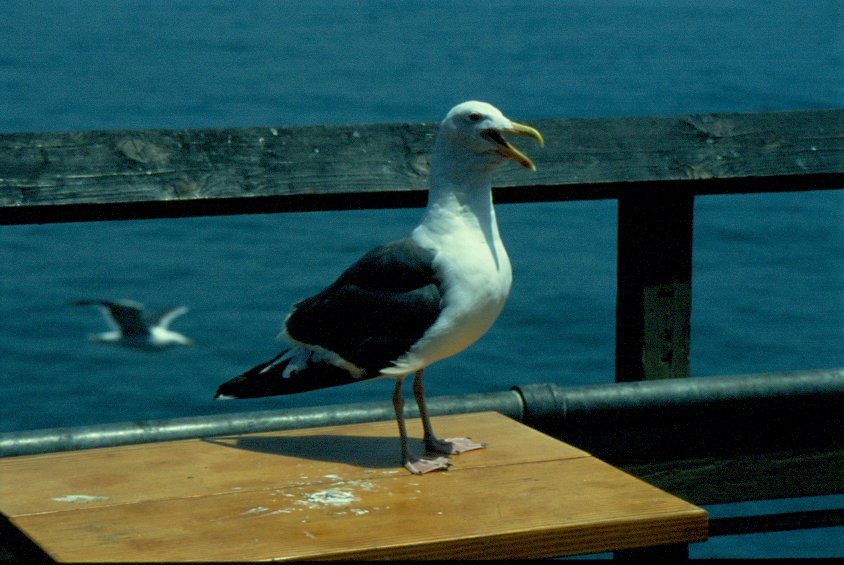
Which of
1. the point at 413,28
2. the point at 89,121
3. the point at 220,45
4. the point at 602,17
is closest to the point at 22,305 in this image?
the point at 89,121

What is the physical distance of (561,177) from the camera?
3381mm

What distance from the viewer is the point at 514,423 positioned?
10.5ft

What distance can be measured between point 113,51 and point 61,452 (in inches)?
1231

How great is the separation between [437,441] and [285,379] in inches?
12.7

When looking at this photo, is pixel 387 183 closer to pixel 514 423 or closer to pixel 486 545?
pixel 514 423

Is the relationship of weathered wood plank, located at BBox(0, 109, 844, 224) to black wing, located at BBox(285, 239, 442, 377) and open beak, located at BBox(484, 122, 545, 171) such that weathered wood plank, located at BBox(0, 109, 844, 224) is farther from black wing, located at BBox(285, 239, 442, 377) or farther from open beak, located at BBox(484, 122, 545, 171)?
open beak, located at BBox(484, 122, 545, 171)

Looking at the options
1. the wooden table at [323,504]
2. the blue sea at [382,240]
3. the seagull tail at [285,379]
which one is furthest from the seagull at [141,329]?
the wooden table at [323,504]

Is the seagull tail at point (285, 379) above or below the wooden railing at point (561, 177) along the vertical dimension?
below

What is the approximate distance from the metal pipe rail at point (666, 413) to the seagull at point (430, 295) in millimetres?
255

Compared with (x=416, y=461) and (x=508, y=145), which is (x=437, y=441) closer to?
(x=416, y=461)

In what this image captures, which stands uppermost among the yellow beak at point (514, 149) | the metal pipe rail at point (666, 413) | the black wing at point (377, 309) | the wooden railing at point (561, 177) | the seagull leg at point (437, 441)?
the yellow beak at point (514, 149)

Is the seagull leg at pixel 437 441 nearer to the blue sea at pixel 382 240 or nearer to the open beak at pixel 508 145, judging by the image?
the open beak at pixel 508 145

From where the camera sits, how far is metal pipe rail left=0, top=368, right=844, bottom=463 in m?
3.34

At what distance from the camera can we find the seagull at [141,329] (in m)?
11.7
